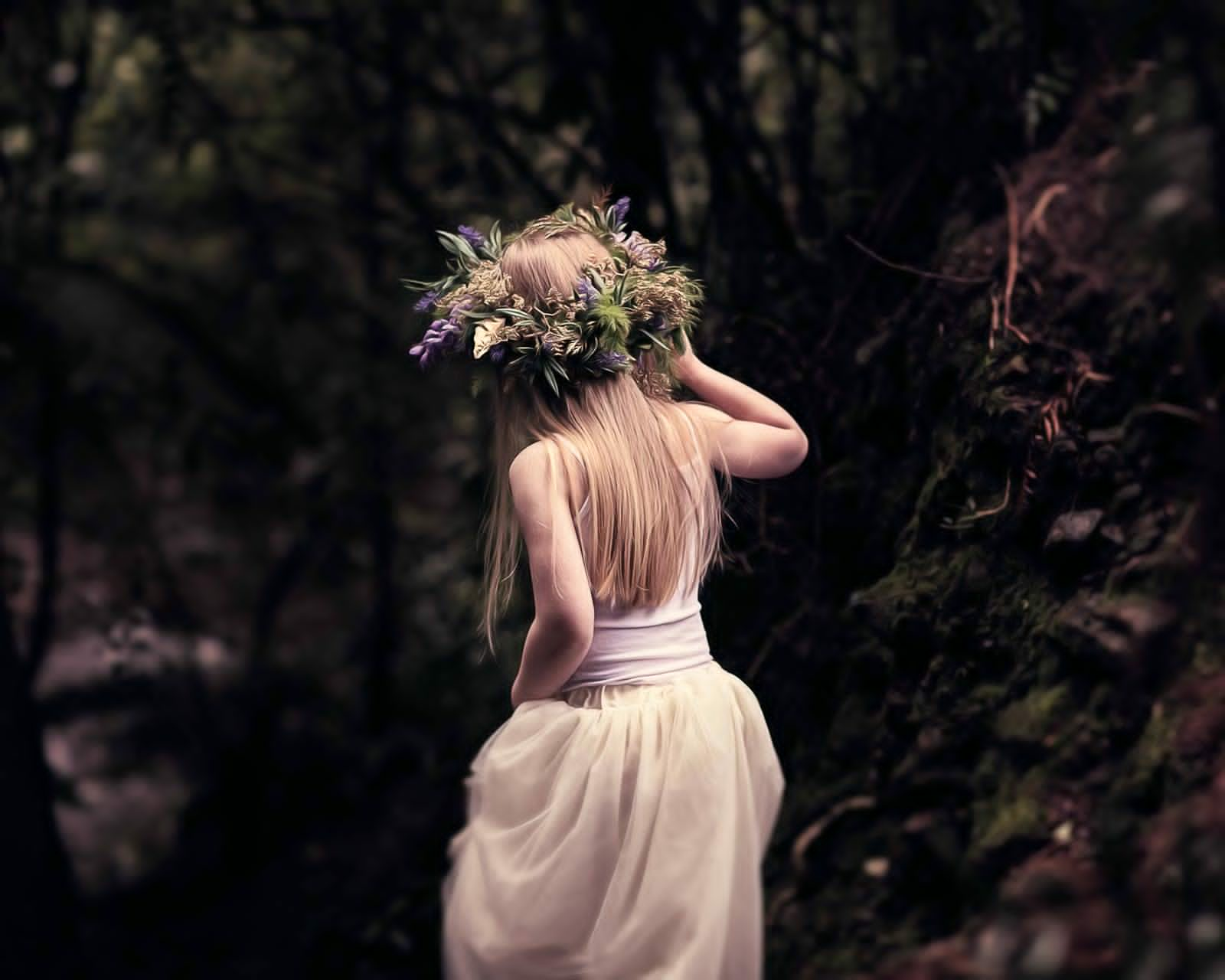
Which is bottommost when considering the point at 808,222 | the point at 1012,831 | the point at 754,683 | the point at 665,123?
the point at 1012,831

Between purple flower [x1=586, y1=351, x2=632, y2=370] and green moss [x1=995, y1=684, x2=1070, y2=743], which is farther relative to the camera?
green moss [x1=995, y1=684, x2=1070, y2=743]

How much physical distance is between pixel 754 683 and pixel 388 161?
362cm

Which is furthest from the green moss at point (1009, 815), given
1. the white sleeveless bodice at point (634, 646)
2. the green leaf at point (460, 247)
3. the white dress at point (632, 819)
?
the green leaf at point (460, 247)

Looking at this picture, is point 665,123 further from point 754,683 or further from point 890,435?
point 754,683

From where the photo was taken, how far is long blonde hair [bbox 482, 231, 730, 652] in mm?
2674

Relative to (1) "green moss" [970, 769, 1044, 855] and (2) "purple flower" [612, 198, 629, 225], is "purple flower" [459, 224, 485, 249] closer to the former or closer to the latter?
(2) "purple flower" [612, 198, 629, 225]

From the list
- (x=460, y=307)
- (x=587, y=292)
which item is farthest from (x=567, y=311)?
(x=460, y=307)

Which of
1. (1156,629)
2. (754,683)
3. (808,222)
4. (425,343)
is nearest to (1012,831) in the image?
(1156,629)

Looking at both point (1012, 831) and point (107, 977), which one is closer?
point (1012, 831)

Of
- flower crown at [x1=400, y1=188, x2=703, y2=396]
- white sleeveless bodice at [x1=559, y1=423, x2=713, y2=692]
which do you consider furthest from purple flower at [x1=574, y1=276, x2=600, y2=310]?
white sleeveless bodice at [x1=559, y1=423, x2=713, y2=692]

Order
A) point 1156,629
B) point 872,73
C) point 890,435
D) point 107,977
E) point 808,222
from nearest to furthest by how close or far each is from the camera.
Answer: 1. point 1156,629
2. point 890,435
3. point 808,222
4. point 872,73
5. point 107,977

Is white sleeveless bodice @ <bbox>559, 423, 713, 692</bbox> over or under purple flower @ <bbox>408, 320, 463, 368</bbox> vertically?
under

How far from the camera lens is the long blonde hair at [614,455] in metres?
2.67

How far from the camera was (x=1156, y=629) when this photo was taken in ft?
8.77
